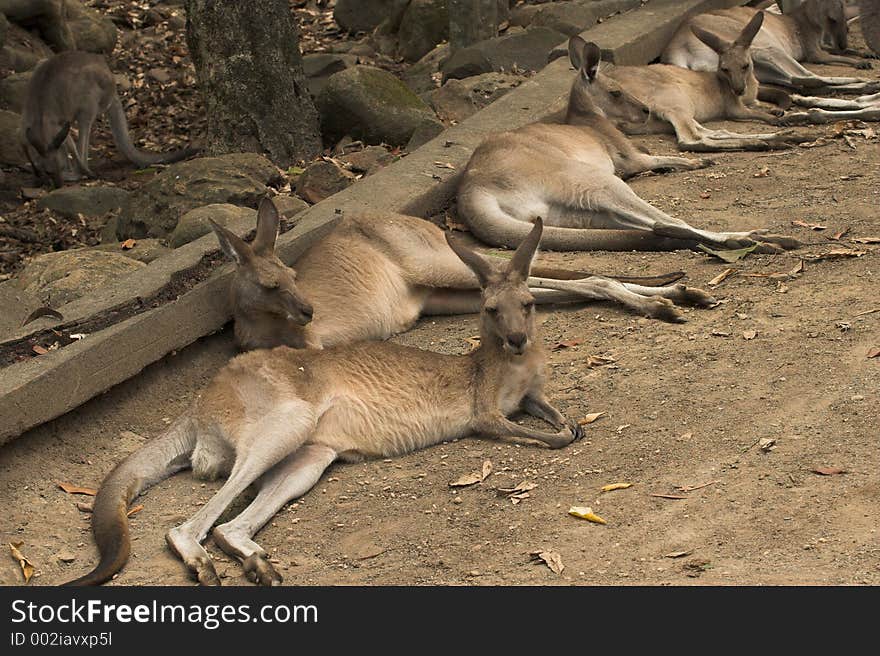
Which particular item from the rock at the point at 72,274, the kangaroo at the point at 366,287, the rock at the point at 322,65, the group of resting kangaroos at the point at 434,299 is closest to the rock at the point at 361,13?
the rock at the point at 322,65

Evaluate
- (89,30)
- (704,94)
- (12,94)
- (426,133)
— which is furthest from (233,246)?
(89,30)

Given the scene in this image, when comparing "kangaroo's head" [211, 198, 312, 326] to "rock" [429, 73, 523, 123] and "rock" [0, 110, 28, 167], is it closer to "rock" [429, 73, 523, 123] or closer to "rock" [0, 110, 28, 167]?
"rock" [429, 73, 523, 123]

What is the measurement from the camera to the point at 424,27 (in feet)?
40.5

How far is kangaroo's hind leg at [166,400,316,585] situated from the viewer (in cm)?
422

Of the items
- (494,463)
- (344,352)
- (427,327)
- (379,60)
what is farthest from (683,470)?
(379,60)

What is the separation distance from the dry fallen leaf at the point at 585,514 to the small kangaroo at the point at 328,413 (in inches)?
22.0

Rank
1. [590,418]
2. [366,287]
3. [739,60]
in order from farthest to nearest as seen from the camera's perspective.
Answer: [739,60], [366,287], [590,418]

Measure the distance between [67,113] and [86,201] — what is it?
4.59ft

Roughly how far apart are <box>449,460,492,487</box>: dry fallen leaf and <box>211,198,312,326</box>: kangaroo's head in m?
1.14

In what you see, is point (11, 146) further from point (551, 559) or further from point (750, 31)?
point (551, 559)

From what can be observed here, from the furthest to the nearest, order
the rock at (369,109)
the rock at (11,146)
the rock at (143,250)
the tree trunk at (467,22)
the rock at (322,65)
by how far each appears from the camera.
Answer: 1. the rock at (322,65)
2. the rock at (11,146)
3. the tree trunk at (467,22)
4. the rock at (369,109)
5. the rock at (143,250)

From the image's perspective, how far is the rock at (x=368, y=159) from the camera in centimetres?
787

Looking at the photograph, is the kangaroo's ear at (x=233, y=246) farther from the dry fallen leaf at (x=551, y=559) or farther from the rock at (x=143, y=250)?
the dry fallen leaf at (x=551, y=559)

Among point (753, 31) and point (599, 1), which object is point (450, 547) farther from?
point (599, 1)
